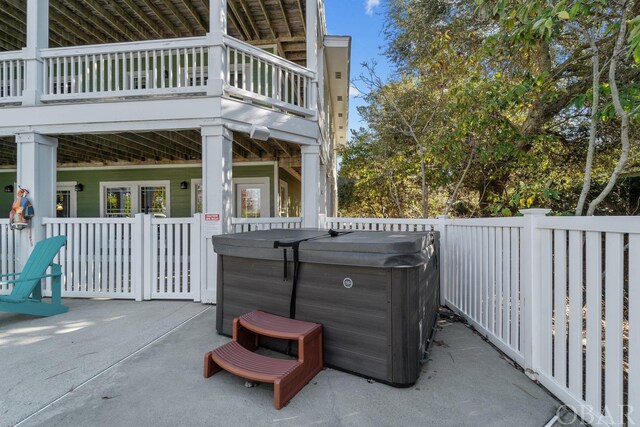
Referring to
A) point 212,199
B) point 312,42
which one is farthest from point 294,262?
point 312,42

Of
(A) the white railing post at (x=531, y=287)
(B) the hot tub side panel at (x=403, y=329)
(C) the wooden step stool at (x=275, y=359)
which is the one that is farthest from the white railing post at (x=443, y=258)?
(C) the wooden step stool at (x=275, y=359)

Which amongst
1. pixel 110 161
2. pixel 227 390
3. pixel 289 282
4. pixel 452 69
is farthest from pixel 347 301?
pixel 110 161

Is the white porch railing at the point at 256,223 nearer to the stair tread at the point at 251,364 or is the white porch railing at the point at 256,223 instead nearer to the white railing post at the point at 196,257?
the white railing post at the point at 196,257

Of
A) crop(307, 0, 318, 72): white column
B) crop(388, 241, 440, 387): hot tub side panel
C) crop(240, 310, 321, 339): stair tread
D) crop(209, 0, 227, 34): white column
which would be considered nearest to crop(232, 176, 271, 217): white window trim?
crop(307, 0, 318, 72): white column

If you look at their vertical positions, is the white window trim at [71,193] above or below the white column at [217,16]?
below

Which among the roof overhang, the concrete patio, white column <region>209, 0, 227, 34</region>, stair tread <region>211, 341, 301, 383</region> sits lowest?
the concrete patio

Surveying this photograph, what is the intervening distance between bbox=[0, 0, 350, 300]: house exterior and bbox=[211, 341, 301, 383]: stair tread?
7.82 feet

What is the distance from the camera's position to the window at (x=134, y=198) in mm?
9149

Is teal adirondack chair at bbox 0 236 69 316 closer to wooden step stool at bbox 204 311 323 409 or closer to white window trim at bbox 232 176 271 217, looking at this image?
wooden step stool at bbox 204 311 323 409

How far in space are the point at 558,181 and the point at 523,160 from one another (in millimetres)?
1022

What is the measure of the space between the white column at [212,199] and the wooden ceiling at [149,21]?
3516 millimetres

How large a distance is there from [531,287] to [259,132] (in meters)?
3.98

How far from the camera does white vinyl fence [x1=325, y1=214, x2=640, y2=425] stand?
161cm

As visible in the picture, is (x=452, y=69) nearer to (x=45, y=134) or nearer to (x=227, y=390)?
(x=227, y=390)
